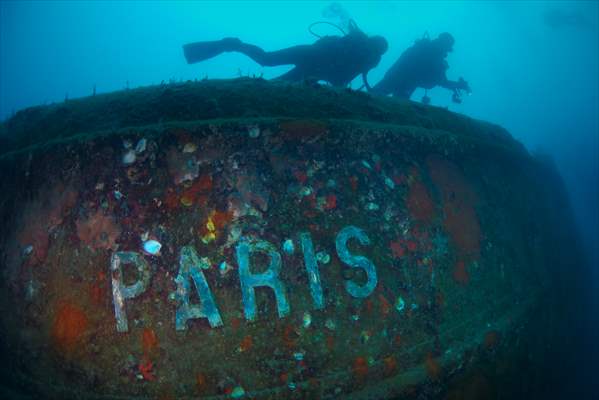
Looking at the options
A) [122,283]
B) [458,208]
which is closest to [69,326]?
[122,283]

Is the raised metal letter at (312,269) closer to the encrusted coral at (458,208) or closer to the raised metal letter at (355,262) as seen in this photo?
the raised metal letter at (355,262)

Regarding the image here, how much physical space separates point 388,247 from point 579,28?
344ft

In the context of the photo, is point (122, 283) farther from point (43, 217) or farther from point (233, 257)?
point (43, 217)

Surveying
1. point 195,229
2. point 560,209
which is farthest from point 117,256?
point 560,209

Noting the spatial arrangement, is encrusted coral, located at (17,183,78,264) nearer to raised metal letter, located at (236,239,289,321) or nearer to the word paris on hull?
the word paris on hull

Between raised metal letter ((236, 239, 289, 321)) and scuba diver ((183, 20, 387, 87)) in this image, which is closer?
raised metal letter ((236, 239, 289, 321))

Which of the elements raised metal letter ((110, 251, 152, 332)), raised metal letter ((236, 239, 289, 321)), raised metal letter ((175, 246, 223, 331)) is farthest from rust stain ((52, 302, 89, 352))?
raised metal letter ((236, 239, 289, 321))

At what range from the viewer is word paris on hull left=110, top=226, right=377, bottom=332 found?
202cm

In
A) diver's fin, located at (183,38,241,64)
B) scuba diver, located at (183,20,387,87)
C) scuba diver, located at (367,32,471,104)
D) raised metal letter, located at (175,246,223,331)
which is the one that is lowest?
raised metal letter, located at (175,246,223,331)

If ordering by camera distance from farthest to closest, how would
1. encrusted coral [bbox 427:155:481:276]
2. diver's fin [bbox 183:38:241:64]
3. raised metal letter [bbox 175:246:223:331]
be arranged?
diver's fin [bbox 183:38:241:64], encrusted coral [bbox 427:155:481:276], raised metal letter [bbox 175:246:223:331]

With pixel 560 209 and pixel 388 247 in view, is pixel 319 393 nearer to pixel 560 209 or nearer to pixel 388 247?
pixel 388 247

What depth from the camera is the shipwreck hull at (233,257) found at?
79.9 inches

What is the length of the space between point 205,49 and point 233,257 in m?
6.26

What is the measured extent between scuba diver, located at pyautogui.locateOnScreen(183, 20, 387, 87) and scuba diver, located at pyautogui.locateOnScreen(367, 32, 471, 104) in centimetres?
253
